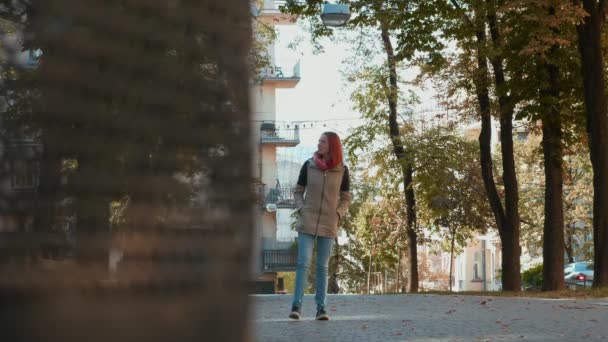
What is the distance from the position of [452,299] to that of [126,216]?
15.9m

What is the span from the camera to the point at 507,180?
2673 cm

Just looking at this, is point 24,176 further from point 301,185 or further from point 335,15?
point 335,15

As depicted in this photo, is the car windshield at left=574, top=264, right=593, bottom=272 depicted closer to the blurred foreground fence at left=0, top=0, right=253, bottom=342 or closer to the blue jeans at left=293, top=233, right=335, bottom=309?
the blue jeans at left=293, top=233, right=335, bottom=309

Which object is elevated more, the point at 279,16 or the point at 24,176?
the point at 279,16

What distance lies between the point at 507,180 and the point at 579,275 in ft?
78.3

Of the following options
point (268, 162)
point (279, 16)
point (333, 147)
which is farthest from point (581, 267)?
point (268, 162)

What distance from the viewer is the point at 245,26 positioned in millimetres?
1451

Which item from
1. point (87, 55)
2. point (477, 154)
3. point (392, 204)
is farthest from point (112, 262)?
point (392, 204)

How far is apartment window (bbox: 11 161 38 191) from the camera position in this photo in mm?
1119

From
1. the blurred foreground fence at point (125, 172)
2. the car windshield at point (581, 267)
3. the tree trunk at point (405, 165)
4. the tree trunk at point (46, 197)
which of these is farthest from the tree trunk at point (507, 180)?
the car windshield at point (581, 267)

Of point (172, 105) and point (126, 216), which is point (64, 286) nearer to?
point (126, 216)

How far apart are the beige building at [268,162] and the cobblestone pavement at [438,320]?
0.65 meters

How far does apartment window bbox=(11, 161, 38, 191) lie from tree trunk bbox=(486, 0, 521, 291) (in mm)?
23554

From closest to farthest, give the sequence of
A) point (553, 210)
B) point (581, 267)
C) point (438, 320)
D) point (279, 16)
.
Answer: point (438, 320)
point (553, 210)
point (279, 16)
point (581, 267)
